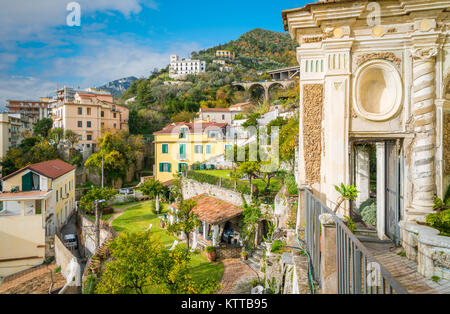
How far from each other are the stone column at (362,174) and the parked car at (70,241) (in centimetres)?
1845

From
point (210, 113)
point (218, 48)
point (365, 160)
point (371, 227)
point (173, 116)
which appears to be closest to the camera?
point (371, 227)

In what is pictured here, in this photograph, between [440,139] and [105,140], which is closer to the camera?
[440,139]

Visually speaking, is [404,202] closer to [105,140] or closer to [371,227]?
[371,227]

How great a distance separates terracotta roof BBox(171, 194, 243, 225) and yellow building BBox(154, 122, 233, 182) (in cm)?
905

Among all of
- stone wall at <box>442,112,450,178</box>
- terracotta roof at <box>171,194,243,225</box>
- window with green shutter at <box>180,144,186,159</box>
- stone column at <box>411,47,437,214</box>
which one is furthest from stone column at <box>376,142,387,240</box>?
window with green shutter at <box>180,144,186,159</box>

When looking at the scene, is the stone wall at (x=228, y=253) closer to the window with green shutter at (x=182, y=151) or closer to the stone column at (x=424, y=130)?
the stone column at (x=424, y=130)

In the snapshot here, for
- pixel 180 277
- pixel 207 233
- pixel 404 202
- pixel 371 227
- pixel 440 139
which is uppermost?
pixel 440 139

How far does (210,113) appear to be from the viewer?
41.2 m

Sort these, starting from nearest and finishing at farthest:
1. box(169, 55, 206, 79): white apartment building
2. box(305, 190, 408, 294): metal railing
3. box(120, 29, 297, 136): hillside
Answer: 1. box(305, 190, 408, 294): metal railing
2. box(120, 29, 297, 136): hillside
3. box(169, 55, 206, 79): white apartment building

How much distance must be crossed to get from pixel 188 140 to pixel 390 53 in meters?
23.3

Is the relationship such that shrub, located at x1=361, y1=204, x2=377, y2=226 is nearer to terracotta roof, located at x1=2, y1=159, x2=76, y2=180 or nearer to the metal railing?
the metal railing

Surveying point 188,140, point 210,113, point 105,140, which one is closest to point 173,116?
point 210,113

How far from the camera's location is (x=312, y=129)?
5949 mm

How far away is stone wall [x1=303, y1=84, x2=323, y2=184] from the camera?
19.3ft
